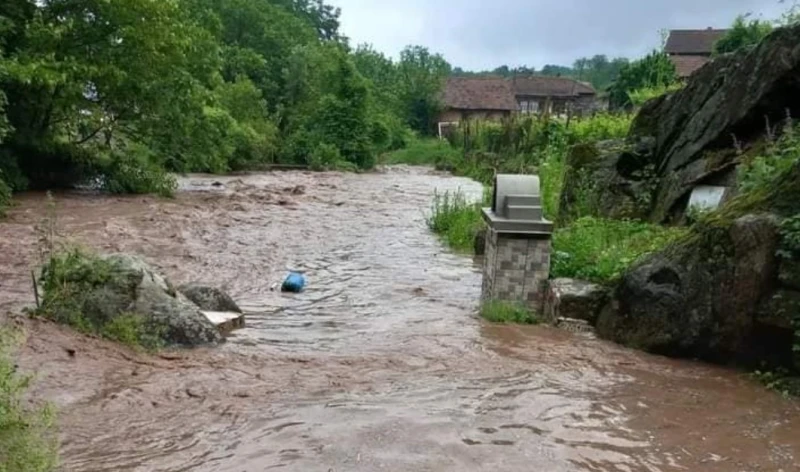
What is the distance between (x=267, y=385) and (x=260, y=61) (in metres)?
40.5

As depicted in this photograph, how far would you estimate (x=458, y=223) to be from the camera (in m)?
14.8

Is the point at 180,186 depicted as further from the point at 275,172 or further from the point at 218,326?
the point at 218,326

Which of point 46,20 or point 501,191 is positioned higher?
point 46,20

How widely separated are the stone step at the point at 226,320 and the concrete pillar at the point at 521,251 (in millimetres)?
2711

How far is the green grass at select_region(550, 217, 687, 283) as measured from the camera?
7.77 meters

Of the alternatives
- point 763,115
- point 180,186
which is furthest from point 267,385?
point 180,186

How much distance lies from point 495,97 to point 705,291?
5790cm

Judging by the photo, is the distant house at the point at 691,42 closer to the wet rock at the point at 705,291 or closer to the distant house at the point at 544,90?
the distant house at the point at 544,90

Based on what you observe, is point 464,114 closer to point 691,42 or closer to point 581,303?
point 691,42

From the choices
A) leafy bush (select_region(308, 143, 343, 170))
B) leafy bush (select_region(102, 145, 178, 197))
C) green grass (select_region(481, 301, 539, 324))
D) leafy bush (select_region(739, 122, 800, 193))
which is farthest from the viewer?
leafy bush (select_region(308, 143, 343, 170))

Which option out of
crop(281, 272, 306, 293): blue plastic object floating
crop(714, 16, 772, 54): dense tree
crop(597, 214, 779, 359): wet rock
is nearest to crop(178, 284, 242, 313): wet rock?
crop(281, 272, 306, 293): blue plastic object floating

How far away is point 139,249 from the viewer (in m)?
12.2

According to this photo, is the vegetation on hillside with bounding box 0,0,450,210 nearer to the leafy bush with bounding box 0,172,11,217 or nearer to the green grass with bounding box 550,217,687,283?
the leafy bush with bounding box 0,172,11,217

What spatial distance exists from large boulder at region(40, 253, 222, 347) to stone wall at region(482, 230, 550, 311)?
3.02m
